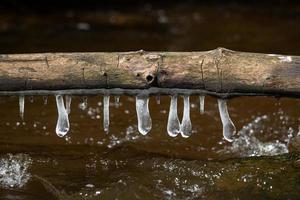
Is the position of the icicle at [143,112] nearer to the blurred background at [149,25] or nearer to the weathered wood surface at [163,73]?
the weathered wood surface at [163,73]

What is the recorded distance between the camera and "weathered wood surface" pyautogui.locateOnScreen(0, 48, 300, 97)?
2.68m

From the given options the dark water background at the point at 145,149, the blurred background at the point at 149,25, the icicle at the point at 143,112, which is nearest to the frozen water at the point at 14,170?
the dark water background at the point at 145,149

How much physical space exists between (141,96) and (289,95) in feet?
2.36

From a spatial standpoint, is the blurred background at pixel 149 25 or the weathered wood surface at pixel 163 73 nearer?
the weathered wood surface at pixel 163 73

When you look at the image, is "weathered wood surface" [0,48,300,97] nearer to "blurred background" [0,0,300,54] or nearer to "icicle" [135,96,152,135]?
"icicle" [135,96,152,135]

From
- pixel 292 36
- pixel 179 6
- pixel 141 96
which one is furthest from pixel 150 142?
pixel 179 6

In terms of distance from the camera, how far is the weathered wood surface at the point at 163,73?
2684mm

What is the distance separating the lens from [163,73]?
2666 millimetres

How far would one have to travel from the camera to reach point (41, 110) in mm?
4480

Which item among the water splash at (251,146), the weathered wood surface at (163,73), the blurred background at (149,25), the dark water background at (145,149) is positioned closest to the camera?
the weathered wood surface at (163,73)

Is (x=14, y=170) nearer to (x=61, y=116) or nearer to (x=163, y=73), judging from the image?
(x=61, y=116)

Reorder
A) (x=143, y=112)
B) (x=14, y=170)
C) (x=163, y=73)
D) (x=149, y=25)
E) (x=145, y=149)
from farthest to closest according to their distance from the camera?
(x=149, y=25), (x=145, y=149), (x=14, y=170), (x=143, y=112), (x=163, y=73)

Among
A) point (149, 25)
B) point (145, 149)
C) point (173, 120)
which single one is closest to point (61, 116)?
point (173, 120)

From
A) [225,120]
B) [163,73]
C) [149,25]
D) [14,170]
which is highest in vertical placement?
[149,25]
